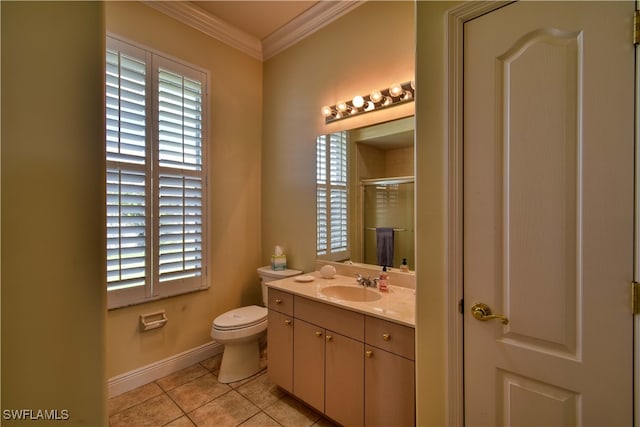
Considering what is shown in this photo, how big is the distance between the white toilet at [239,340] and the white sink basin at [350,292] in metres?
0.69

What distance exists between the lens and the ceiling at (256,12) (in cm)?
238

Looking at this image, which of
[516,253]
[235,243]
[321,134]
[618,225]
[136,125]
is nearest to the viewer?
[618,225]

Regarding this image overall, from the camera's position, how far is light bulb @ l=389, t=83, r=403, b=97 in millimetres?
1922

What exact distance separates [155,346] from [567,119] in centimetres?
290

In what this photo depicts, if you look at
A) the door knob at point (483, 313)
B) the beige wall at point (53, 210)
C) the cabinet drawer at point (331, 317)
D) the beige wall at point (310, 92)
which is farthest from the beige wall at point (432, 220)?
the beige wall at point (53, 210)

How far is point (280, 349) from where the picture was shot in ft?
6.48

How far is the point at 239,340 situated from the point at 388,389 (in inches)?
47.2

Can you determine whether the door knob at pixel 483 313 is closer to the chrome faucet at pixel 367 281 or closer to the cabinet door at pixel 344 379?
the cabinet door at pixel 344 379

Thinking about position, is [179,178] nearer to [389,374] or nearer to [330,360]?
[330,360]

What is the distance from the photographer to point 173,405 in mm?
1967

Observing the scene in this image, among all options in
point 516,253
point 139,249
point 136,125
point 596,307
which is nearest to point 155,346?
point 139,249

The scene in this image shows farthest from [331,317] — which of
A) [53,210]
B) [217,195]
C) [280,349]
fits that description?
[217,195]

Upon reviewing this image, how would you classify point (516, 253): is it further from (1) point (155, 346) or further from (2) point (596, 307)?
(1) point (155, 346)

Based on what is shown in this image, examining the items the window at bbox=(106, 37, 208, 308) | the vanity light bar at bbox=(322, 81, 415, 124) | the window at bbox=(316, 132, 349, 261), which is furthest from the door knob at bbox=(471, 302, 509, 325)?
the window at bbox=(106, 37, 208, 308)
